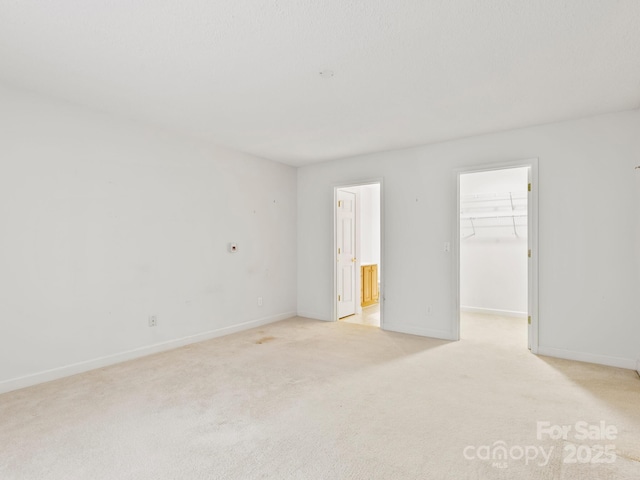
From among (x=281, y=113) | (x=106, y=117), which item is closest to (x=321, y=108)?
(x=281, y=113)

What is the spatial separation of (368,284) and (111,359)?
431cm

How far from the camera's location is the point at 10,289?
9.22 feet

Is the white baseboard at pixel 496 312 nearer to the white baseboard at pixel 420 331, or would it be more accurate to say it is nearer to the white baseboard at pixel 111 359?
the white baseboard at pixel 420 331

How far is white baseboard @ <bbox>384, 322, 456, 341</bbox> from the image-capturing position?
4301mm

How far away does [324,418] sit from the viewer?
2.35m

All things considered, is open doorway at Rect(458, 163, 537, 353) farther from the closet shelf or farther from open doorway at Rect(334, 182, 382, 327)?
open doorway at Rect(334, 182, 382, 327)

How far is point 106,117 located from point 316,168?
2.90 meters

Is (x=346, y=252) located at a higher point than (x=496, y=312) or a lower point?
higher

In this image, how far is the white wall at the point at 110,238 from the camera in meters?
2.87

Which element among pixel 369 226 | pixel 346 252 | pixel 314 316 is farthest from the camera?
pixel 369 226

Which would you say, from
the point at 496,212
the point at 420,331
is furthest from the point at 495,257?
the point at 420,331

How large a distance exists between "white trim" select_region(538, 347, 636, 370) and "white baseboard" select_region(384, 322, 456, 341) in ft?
3.21

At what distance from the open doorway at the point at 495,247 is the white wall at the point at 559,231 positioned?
1.22m

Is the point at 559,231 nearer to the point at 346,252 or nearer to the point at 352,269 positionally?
the point at 346,252
